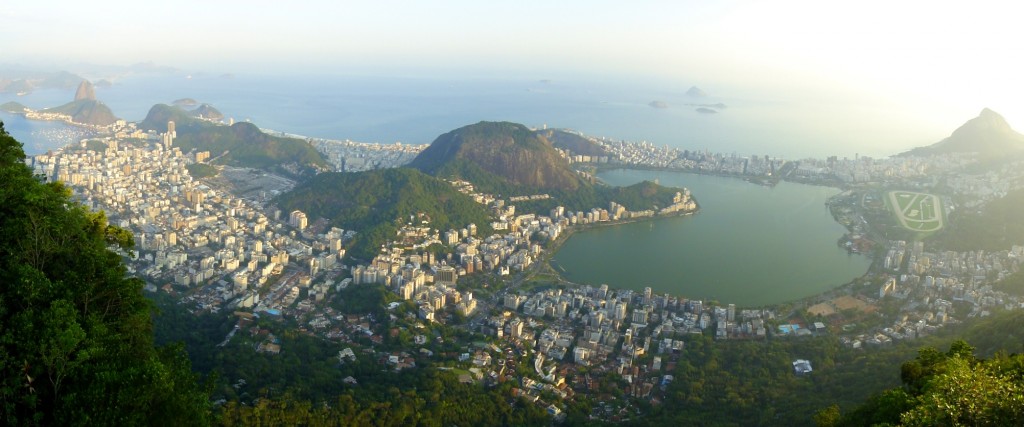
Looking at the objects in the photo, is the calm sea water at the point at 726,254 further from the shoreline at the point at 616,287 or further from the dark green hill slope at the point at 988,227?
the dark green hill slope at the point at 988,227

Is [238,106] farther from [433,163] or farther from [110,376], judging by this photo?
[110,376]

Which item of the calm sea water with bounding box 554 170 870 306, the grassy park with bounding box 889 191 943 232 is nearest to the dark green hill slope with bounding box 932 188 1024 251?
the grassy park with bounding box 889 191 943 232

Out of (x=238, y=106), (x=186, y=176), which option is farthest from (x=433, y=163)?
(x=238, y=106)

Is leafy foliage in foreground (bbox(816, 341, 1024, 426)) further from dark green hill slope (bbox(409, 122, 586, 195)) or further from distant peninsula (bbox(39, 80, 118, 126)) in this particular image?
distant peninsula (bbox(39, 80, 118, 126))

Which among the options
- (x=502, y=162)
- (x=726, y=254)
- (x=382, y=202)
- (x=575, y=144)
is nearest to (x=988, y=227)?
(x=726, y=254)

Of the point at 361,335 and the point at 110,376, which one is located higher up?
the point at 110,376

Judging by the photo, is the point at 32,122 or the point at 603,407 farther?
the point at 32,122
